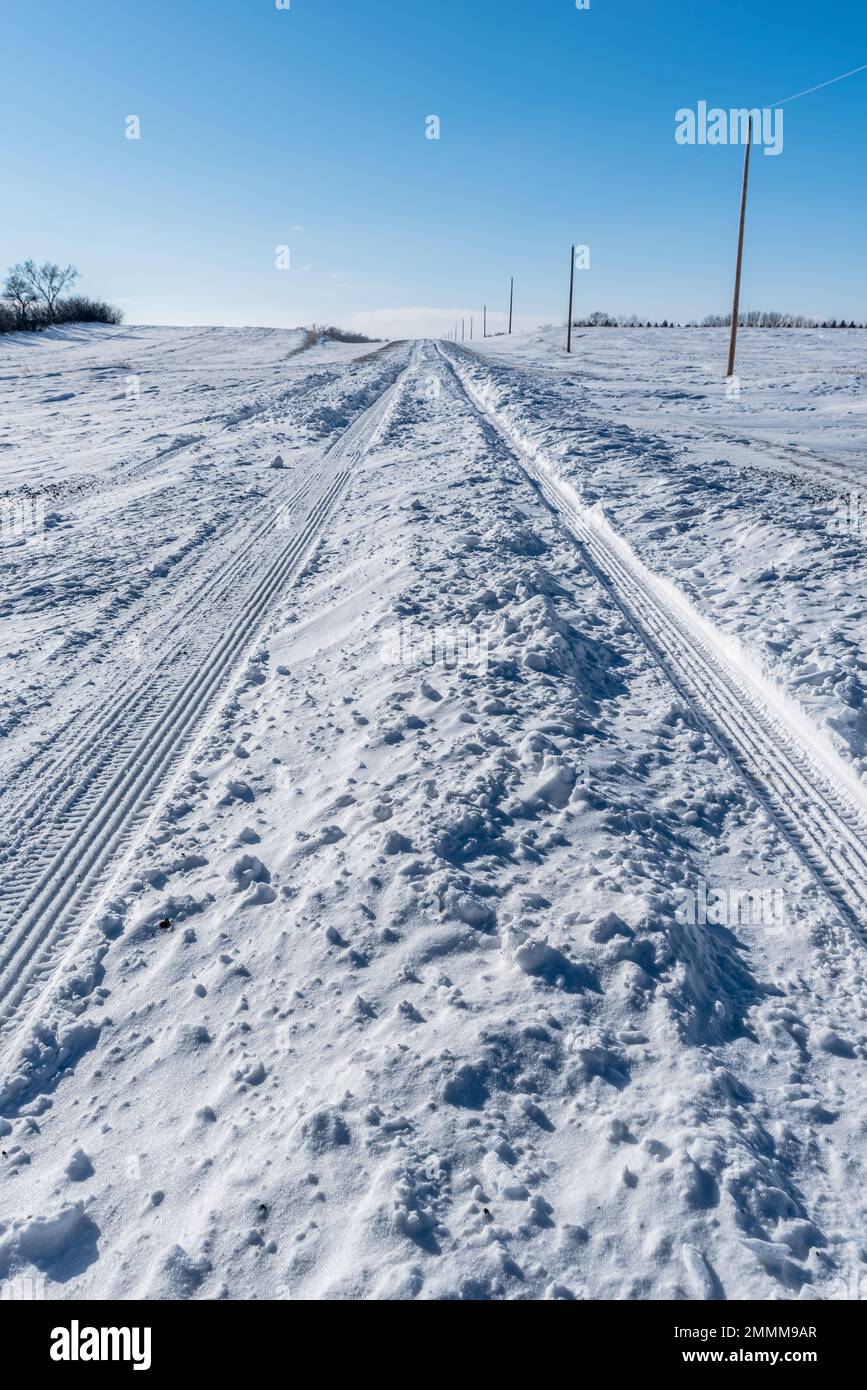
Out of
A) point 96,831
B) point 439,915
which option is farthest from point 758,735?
point 96,831

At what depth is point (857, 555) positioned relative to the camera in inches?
337

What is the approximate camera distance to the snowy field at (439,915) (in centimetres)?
266

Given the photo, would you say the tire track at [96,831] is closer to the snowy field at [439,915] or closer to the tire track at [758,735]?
the snowy field at [439,915]

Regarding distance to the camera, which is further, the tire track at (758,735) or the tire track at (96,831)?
the tire track at (758,735)

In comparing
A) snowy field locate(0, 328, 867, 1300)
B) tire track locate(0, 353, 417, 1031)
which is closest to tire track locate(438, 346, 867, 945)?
snowy field locate(0, 328, 867, 1300)

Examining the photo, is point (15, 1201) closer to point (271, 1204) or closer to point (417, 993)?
point (271, 1204)

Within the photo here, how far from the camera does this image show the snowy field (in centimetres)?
266

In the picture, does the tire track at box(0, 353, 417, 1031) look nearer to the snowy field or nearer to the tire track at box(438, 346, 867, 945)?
the snowy field

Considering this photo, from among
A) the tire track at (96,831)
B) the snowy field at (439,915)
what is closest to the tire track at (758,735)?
the snowy field at (439,915)

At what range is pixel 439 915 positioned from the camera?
392 cm

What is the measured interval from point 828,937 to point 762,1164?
1.32m

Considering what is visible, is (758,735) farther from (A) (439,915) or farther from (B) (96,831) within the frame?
(B) (96,831)

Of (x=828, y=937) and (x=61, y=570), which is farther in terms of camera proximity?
(x=61, y=570)
